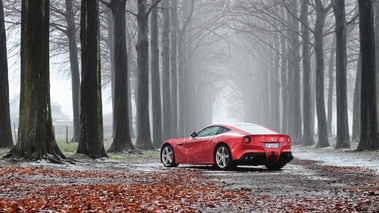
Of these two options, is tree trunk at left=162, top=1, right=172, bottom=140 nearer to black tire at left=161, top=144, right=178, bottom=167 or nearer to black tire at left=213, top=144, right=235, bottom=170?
black tire at left=161, top=144, right=178, bottom=167

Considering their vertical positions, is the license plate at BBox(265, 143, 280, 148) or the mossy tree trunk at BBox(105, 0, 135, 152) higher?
the mossy tree trunk at BBox(105, 0, 135, 152)

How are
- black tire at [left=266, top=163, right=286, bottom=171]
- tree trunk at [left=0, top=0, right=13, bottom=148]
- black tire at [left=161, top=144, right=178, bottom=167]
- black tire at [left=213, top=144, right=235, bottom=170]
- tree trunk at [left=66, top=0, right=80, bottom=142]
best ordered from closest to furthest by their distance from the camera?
black tire at [left=213, top=144, right=235, bottom=170]
black tire at [left=266, top=163, right=286, bottom=171]
black tire at [left=161, top=144, right=178, bottom=167]
tree trunk at [left=0, top=0, right=13, bottom=148]
tree trunk at [left=66, top=0, right=80, bottom=142]

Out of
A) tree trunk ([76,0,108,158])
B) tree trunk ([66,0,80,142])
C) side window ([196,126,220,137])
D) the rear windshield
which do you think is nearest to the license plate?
the rear windshield

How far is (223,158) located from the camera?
14.7m

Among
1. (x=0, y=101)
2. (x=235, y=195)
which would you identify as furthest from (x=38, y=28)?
(x=235, y=195)

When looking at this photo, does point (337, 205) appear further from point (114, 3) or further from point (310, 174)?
point (114, 3)

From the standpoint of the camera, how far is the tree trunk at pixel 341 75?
2614 centimetres

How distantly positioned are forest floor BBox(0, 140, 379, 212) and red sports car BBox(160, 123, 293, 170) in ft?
2.05

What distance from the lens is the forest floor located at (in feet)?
25.4

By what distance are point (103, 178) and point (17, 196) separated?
318 centimetres

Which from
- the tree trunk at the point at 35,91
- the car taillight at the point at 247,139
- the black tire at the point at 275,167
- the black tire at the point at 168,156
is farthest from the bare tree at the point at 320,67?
the tree trunk at the point at 35,91

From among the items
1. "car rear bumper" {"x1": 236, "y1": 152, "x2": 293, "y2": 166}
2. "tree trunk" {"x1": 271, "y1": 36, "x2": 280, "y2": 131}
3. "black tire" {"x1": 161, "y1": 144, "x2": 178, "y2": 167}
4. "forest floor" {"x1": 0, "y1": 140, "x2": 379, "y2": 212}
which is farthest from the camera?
"tree trunk" {"x1": 271, "y1": 36, "x2": 280, "y2": 131}

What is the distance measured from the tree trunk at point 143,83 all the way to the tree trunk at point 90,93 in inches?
282

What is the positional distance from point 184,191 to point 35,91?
21.4 ft
